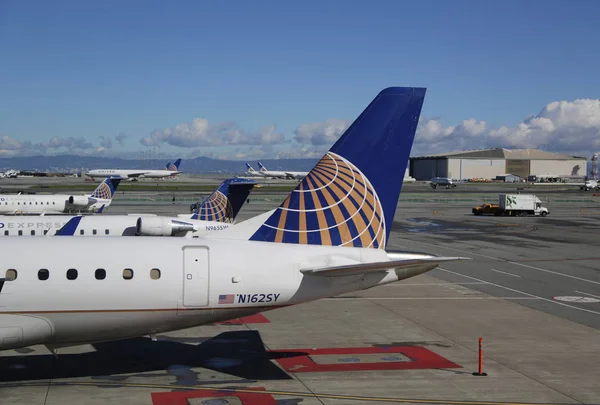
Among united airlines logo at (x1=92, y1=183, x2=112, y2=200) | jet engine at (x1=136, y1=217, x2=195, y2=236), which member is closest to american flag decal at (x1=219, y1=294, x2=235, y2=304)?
jet engine at (x1=136, y1=217, x2=195, y2=236)

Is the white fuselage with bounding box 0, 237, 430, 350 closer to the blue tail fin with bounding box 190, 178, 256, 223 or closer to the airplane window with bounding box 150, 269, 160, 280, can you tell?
the airplane window with bounding box 150, 269, 160, 280

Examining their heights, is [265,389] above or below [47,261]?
below

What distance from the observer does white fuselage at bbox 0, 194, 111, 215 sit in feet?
232

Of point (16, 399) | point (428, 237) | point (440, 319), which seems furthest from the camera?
point (428, 237)

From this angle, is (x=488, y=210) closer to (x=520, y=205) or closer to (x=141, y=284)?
(x=520, y=205)

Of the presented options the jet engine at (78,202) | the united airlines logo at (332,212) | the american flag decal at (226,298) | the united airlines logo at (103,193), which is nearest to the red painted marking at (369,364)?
the american flag decal at (226,298)

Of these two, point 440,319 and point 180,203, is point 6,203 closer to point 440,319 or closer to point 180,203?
point 180,203

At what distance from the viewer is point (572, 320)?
93.7 feet

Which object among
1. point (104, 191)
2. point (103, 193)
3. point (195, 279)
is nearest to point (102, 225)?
point (195, 279)

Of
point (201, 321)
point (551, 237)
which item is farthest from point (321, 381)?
point (551, 237)

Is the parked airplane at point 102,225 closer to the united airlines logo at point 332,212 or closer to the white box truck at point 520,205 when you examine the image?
the united airlines logo at point 332,212

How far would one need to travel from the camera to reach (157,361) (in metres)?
21.4

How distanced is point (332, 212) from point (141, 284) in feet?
19.8

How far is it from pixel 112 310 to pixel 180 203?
92937mm
